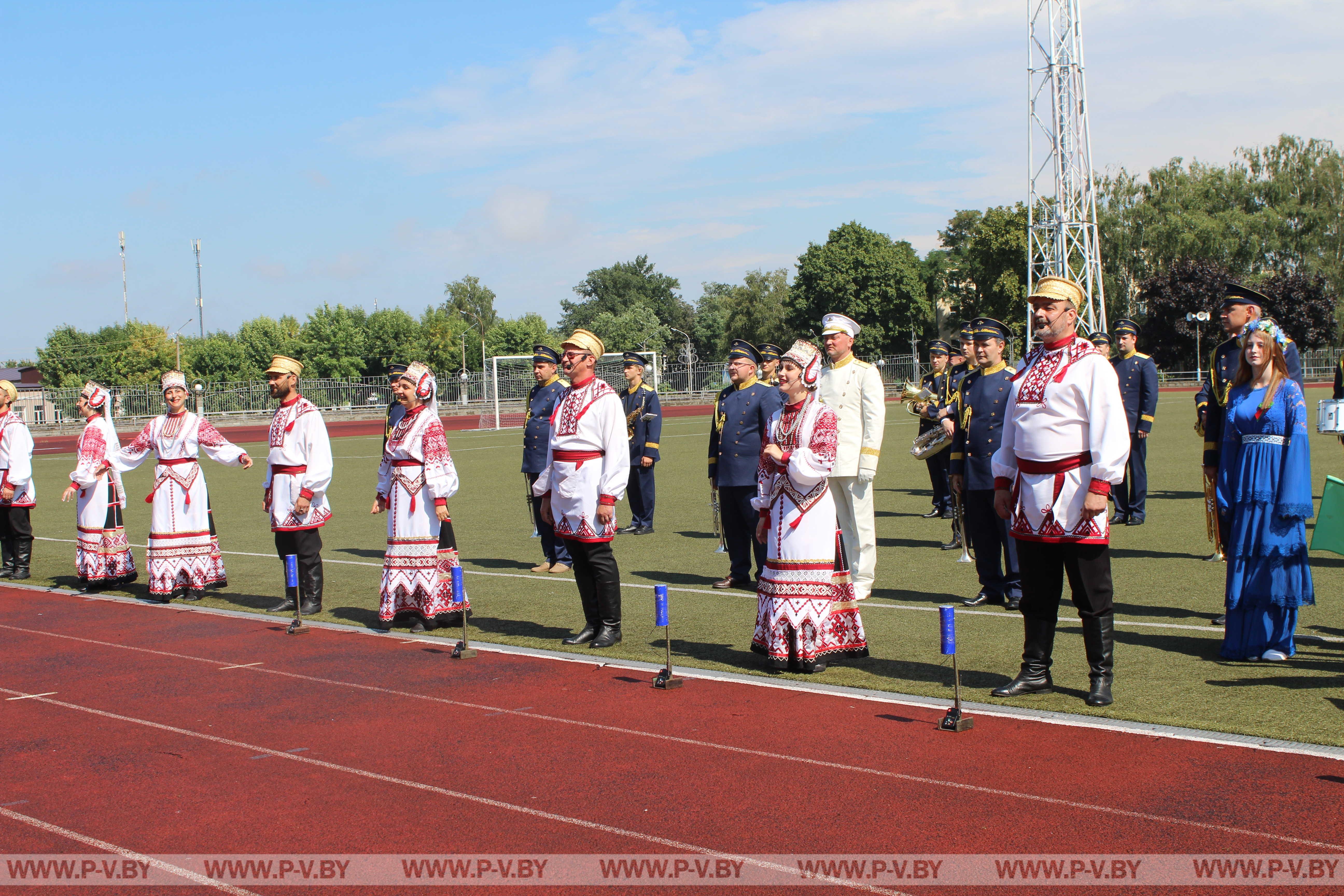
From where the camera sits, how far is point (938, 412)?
1115cm

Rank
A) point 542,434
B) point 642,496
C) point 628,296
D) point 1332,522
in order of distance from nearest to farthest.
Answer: point 1332,522 < point 542,434 < point 642,496 < point 628,296

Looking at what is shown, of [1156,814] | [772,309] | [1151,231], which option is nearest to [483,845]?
[1156,814]

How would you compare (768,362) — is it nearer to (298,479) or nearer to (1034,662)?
(298,479)

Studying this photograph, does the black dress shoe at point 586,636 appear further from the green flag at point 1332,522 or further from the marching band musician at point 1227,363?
the green flag at point 1332,522

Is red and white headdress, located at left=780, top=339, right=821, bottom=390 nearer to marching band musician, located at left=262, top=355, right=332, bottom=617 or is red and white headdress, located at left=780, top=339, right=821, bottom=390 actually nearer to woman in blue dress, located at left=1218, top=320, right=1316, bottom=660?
woman in blue dress, located at left=1218, top=320, right=1316, bottom=660

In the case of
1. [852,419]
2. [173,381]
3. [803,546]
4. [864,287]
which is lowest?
[803,546]

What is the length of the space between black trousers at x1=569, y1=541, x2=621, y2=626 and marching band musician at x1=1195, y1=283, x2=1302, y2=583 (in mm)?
3848

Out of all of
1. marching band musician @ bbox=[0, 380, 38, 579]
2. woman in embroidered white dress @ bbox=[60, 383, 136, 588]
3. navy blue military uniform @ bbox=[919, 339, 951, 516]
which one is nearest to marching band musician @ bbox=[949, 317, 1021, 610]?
navy blue military uniform @ bbox=[919, 339, 951, 516]

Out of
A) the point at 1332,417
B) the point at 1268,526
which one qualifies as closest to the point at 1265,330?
the point at 1332,417

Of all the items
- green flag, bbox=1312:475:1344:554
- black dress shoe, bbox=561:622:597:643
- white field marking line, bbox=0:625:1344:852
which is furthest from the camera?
black dress shoe, bbox=561:622:597:643

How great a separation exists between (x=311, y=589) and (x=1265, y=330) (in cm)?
716

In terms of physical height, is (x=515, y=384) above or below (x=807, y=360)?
above

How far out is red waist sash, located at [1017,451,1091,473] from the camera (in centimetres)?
568

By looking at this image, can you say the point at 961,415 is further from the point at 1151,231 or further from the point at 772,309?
the point at 772,309
